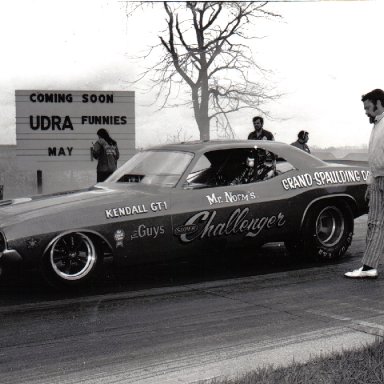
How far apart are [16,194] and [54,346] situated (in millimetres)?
13091

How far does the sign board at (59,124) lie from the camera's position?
1567cm

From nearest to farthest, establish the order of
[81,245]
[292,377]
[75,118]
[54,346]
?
[292,377] < [54,346] < [81,245] < [75,118]

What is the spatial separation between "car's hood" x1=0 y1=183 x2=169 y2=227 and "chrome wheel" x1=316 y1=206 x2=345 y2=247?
2.11 meters

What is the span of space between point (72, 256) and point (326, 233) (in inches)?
123

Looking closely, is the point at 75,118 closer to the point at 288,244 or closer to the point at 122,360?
the point at 288,244

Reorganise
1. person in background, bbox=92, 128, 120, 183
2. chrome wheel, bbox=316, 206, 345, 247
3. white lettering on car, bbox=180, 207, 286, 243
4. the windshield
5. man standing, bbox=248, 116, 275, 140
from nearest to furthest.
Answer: white lettering on car, bbox=180, 207, 286, 243 < the windshield < chrome wheel, bbox=316, 206, 345, 247 < man standing, bbox=248, 116, 275, 140 < person in background, bbox=92, 128, 120, 183

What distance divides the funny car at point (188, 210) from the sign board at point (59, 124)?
8.93 metres

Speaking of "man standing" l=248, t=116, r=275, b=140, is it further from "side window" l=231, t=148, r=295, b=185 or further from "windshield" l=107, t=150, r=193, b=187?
"windshield" l=107, t=150, r=193, b=187

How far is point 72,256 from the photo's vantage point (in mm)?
5738

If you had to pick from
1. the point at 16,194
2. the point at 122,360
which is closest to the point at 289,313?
the point at 122,360

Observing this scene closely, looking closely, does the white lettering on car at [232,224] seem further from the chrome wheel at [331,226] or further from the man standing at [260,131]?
the man standing at [260,131]

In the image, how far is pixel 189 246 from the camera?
621 cm

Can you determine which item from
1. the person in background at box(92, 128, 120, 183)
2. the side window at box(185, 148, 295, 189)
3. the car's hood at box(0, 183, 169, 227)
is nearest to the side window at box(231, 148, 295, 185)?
the side window at box(185, 148, 295, 189)

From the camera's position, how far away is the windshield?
6492 millimetres
